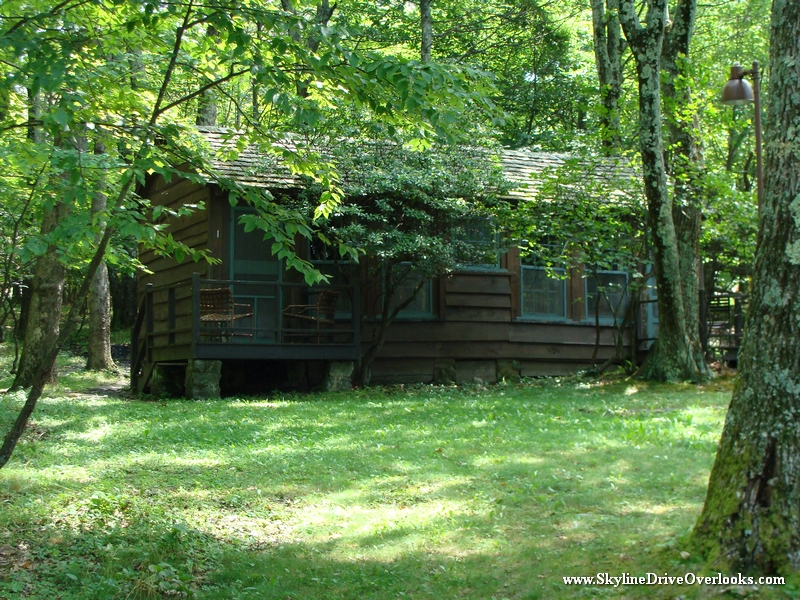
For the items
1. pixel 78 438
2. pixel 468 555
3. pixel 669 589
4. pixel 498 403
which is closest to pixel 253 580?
pixel 468 555

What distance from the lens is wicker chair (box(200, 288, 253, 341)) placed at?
40.1 feet

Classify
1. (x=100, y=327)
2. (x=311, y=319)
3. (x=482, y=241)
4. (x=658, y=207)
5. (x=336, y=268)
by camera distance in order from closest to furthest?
(x=658, y=207) → (x=311, y=319) → (x=336, y=268) → (x=482, y=241) → (x=100, y=327)

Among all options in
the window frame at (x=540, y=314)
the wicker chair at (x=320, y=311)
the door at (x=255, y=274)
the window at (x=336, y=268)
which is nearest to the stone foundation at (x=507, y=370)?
the window frame at (x=540, y=314)

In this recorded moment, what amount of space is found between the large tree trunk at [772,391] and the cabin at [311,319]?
9187 mm

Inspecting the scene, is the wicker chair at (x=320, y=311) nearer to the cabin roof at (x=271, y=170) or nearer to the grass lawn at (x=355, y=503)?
the cabin roof at (x=271, y=170)

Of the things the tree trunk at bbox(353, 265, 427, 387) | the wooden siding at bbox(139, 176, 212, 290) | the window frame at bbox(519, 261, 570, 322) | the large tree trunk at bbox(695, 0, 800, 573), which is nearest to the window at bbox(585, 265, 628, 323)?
the window frame at bbox(519, 261, 570, 322)

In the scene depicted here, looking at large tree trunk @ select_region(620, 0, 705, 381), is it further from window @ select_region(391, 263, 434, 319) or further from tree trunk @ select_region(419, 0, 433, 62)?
tree trunk @ select_region(419, 0, 433, 62)

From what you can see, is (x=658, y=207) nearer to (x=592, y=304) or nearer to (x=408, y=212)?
(x=408, y=212)

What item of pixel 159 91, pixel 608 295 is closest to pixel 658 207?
pixel 608 295

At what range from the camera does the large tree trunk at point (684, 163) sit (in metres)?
13.0

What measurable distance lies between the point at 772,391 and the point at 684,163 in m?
10.4

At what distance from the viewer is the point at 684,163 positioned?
524 inches

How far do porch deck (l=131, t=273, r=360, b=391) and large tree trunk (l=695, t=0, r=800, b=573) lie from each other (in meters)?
8.92

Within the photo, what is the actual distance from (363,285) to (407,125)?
8.99 metres
